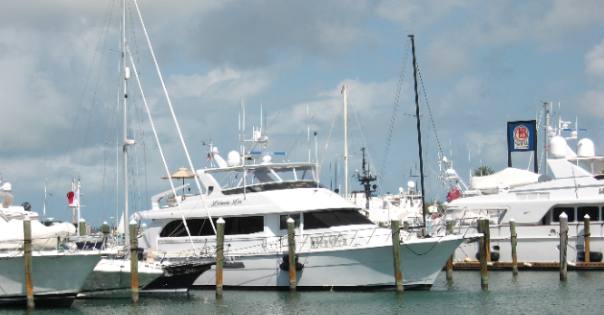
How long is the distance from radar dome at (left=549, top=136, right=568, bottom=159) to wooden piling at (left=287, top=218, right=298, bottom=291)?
15593 millimetres

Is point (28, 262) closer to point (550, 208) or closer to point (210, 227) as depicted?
point (210, 227)

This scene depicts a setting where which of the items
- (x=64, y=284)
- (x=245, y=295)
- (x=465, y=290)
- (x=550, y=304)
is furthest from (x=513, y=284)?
(x=64, y=284)

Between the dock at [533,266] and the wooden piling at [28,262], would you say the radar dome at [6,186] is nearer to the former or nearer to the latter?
the wooden piling at [28,262]

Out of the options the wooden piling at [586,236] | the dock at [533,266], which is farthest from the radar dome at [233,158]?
the wooden piling at [586,236]

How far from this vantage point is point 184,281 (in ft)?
104

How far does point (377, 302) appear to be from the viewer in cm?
2989

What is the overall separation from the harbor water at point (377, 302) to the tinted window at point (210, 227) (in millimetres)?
2012

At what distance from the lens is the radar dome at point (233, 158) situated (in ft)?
117

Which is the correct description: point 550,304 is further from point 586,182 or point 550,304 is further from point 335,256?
point 586,182

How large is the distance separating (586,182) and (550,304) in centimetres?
1171

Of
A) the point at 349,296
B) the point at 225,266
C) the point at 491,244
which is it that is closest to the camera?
the point at 349,296

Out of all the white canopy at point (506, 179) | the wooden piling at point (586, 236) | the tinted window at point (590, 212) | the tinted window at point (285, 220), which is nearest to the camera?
the tinted window at point (285, 220)

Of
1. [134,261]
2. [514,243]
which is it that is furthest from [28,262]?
[514,243]

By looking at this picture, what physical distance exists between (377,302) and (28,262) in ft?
32.7
